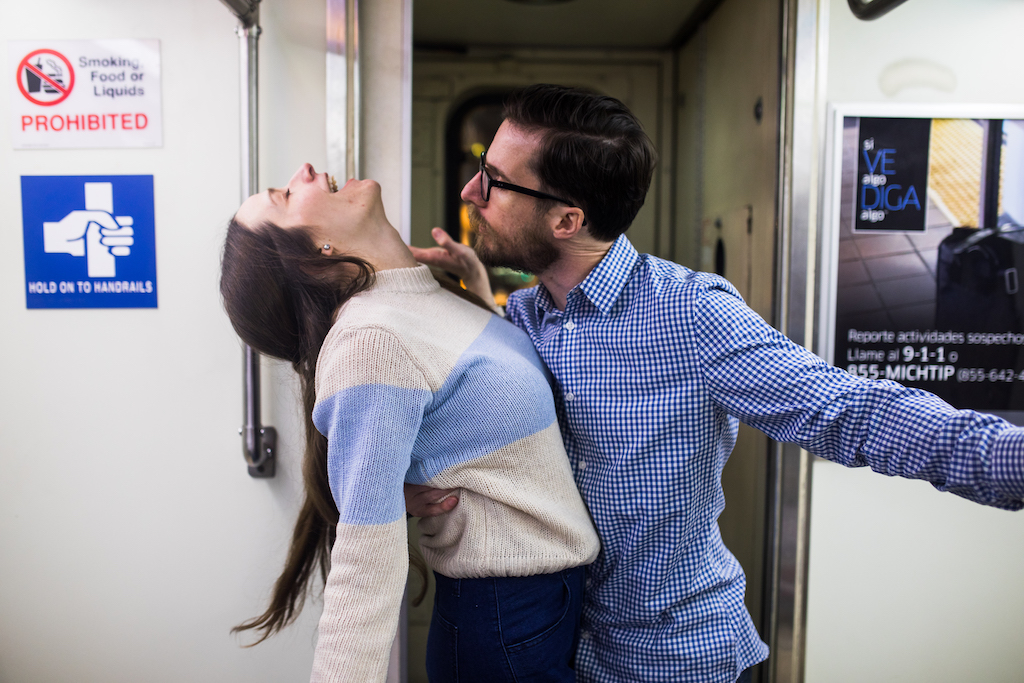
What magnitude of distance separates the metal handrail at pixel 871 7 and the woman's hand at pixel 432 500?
1.41 meters

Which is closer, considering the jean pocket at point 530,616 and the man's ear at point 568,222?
the jean pocket at point 530,616

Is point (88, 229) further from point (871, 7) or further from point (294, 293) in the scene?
point (871, 7)

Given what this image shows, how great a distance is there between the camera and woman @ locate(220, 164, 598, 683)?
2.91 feet

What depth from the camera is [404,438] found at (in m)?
0.92

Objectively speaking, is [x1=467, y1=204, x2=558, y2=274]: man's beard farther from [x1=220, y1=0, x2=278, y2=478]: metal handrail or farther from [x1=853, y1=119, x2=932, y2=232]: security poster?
[x1=853, y1=119, x2=932, y2=232]: security poster

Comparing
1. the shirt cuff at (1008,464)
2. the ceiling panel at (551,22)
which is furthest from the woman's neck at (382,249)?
the ceiling panel at (551,22)

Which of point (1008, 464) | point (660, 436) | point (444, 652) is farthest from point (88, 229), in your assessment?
point (1008, 464)

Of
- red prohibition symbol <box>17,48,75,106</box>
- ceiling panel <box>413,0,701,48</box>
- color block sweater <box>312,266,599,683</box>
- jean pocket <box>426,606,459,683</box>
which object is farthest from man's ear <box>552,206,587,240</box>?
ceiling panel <box>413,0,701,48</box>

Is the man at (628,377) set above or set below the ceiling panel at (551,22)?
below

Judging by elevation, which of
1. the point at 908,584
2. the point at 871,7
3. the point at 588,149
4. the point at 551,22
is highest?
the point at 551,22

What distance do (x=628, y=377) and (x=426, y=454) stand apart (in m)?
0.37

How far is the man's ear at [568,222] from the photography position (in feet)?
3.84

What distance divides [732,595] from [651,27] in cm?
261

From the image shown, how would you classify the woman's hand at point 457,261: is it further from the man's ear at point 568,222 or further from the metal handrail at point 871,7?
the metal handrail at point 871,7
